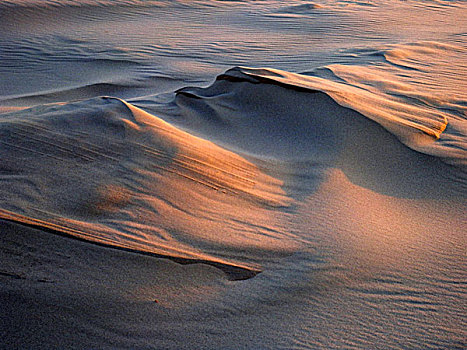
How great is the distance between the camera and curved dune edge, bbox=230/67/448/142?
3076 mm

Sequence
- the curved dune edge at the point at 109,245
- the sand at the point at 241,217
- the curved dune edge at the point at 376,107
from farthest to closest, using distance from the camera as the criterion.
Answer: the curved dune edge at the point at 376,107, the curved dune edge at the point at 109,245, the sand at the point at 241,217

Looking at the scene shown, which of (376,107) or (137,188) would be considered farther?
(376,107)

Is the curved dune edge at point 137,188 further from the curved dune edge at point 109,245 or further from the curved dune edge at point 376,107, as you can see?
the curved dune edge at point 376,107

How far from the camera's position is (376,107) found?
331 cm

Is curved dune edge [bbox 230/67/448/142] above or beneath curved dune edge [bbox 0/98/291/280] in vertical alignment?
above

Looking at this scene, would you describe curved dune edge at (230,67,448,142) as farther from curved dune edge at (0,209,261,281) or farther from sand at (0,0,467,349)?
curved dune edge at (0,209,261,281)

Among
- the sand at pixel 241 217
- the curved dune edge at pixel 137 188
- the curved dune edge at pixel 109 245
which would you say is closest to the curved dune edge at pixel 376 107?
the sand at pixel 241 217

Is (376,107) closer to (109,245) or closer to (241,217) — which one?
(241,217)

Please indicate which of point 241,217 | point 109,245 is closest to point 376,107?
point 241,217

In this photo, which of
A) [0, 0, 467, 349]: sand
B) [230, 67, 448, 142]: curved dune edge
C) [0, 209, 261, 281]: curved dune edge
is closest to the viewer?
[0, 0, 467, 349]: sand

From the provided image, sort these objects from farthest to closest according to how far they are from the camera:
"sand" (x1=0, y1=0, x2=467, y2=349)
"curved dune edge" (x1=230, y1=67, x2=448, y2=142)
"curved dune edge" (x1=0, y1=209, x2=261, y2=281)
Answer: "curved dune edge" (x1=230, y1=67, x2=448, y2=142), "curved dune edge" (x1=0, y1=209, x2=261, y2=281), "sand" (x1=0, y1=0, x2=467, y2=349)

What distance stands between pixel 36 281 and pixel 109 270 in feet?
0.76

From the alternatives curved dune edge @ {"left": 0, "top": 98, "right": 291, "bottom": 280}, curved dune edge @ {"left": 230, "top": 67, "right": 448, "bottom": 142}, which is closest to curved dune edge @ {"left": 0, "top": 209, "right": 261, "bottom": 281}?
curved dune edge @ {"left": 0, "top": 98, "right": 291, "bottom": 280}

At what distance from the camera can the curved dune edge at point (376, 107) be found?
3076mm
